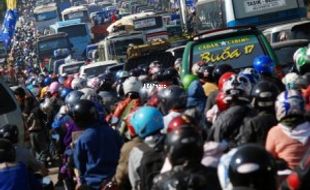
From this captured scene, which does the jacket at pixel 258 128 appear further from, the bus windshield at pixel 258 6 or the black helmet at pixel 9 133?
the bus windshield at pixel 258 6

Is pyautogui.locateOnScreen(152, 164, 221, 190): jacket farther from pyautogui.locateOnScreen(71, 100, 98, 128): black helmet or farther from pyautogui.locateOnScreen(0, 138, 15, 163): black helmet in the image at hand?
pyautogui.locateOnScreen(71, 100, 98, 128): black helmet

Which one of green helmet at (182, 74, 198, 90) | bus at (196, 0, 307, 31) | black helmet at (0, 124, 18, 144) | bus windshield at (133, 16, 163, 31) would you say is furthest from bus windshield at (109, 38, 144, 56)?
black helmet at (0, 124, 18, 144)

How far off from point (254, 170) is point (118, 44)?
2703 cm

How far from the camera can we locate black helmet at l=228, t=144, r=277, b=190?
488cm

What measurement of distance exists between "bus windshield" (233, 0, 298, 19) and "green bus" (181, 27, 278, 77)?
15.6 metres

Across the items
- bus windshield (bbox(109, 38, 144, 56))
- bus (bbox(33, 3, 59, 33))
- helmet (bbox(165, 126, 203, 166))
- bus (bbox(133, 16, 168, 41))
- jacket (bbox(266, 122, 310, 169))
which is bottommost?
bus (bbox(33, 3, 59, 33))

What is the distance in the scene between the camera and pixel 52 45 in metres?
46.0

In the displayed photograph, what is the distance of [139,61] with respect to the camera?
21.3 meters

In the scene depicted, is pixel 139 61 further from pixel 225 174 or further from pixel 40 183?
pixel 225 174

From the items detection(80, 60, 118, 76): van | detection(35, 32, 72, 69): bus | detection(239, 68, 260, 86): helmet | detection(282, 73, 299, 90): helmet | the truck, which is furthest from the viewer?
detection(35, 32, 72, 69): bus

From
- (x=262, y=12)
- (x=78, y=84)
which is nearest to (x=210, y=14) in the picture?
(x=262, y=12)

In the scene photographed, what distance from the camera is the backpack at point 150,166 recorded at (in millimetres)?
6938

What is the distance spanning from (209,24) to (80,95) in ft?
69.7

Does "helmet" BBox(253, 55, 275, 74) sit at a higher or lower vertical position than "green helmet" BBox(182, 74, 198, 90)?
higher
